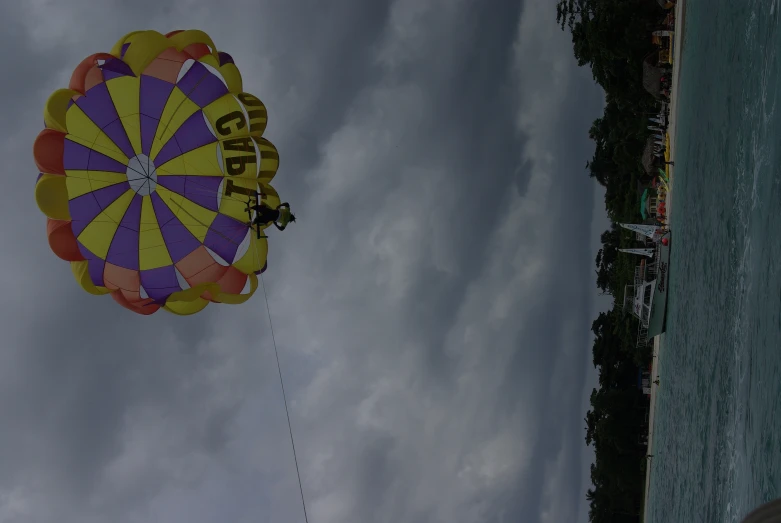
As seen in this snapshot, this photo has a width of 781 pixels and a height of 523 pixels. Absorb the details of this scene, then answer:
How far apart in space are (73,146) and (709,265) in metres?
17.6

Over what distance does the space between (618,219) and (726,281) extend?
113 feet

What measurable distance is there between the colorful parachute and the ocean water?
1138cm

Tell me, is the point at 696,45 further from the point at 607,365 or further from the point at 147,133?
the point at 607,365

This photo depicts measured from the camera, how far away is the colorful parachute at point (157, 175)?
1537cm

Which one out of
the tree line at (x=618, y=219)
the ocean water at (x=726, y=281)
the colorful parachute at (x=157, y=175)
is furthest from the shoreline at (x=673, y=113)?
the colorful parachute at (x=157, y=175)

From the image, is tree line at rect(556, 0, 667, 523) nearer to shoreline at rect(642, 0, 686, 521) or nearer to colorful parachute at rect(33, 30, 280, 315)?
shoreline at rect(642, 0, 686, 521)

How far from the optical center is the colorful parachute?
50.4 ft

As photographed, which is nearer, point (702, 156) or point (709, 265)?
point (709, 265)

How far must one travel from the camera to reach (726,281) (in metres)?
16.0

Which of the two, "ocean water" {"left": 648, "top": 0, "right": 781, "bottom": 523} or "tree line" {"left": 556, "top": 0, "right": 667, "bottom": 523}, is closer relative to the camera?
"ocean water" {"left": 648, "top": 0, "right": 781, "bottom": 523}

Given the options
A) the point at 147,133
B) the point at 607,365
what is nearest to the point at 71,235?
the point at 147,133

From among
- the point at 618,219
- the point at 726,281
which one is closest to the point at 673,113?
the point at 726,281

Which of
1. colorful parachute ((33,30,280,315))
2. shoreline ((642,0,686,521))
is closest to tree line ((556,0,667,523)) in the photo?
shoreline ((642,0,686,521))

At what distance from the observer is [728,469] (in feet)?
45.9
